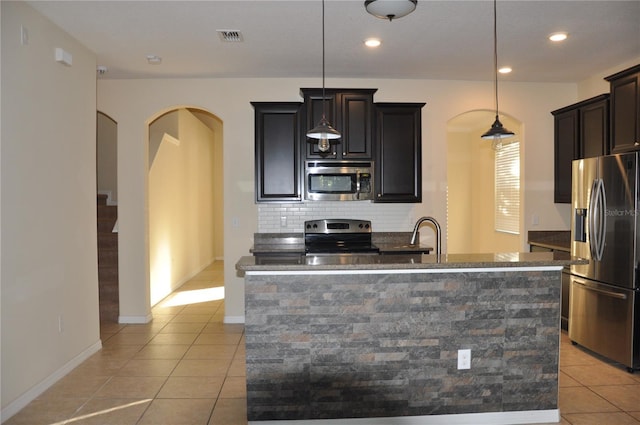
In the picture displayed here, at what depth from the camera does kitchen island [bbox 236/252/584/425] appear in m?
2.82

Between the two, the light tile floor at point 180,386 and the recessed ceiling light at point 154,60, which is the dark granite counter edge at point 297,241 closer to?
the light tile floor at point 180,386

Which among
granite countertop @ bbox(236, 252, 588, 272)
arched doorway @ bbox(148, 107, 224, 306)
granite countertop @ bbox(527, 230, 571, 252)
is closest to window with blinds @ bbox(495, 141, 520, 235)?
granite countertop @ bbox(527, 230, 571, 252)

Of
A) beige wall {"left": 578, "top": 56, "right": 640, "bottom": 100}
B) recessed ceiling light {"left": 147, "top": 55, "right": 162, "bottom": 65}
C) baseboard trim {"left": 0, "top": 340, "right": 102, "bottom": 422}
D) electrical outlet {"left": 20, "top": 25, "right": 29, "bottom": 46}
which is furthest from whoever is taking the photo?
beige wall {"left": 578, "top": 56, "right": 640, "bottom": 100}

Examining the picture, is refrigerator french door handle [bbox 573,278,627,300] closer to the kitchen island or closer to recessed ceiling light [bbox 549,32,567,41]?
the kitchen island

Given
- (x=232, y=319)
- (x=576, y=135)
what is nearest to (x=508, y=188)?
(x=576, y=135)

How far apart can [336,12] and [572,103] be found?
351 cm

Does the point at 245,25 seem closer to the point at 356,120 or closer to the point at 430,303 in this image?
the point at 356,120

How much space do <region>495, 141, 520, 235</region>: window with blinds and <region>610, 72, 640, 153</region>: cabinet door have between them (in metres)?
2.03

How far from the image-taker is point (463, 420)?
9.56 ft

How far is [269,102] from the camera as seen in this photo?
5.05 m

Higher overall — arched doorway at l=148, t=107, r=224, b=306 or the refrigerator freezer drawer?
arched doorway at l=148, t=107, r=224, b=306

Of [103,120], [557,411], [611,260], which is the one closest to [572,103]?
[611,260]

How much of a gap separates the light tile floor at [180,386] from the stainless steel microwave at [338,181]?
1725 mm

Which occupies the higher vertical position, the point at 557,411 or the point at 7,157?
the point at 7,157
